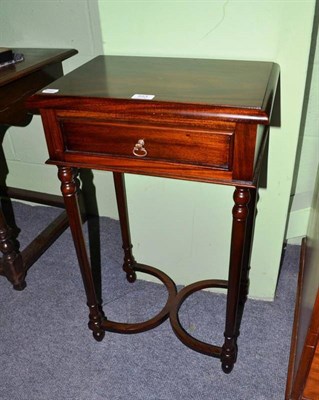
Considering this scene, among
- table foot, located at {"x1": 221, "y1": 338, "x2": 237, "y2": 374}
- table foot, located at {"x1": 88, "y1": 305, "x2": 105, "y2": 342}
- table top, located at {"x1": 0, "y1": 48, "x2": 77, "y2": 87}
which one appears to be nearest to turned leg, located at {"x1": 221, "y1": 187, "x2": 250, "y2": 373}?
table foot, located at {"x1": 221, "y1": 338, "x2": 237, "y2": 374}

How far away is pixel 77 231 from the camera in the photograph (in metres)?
1.11

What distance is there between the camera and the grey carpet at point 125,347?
1189mm

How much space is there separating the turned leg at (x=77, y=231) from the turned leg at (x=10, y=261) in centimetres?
42

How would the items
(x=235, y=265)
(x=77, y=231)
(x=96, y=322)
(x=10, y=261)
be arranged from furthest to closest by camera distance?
(x=10, y=261) < (x=96, y=322) < (x=77, y=231) < (x=235, y=265)

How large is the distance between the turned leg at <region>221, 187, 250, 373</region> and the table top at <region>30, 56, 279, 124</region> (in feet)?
0.62

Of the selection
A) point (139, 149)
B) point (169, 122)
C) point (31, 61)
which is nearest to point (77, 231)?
point (139, 149)

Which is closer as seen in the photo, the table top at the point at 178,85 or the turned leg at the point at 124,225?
the table top at the point at 178,85

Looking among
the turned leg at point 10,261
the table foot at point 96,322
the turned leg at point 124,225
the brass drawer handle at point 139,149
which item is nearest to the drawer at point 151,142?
the brass drawer handle at point 139,149

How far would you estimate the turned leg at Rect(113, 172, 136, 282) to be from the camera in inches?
52.9

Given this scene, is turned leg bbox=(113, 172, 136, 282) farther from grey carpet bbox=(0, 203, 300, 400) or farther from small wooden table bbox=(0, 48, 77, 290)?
small wooden table bbox=(0, 48, 77, 290)

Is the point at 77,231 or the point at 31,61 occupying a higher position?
the point at 31,61

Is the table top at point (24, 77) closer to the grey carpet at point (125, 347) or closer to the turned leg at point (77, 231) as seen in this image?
the turned leg at point (77, 231)

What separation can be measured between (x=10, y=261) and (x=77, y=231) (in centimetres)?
56

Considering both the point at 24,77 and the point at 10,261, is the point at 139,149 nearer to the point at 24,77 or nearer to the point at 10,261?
the point at 24,77
